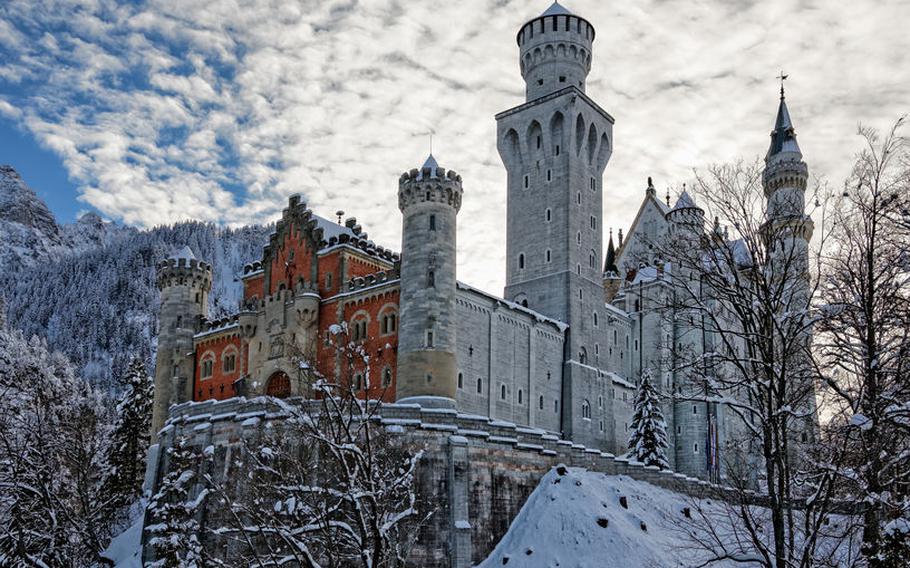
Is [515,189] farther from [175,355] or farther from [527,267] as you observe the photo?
[175,355]

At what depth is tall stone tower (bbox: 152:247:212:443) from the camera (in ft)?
190

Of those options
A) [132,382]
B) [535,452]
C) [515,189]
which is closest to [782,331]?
[535,452]

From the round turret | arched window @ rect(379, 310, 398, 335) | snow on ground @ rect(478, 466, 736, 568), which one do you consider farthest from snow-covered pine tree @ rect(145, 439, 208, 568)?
the round turret

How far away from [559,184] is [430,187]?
16580 mm

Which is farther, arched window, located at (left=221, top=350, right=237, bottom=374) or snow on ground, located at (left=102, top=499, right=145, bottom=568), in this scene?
arched window, located at (left=221, top=350, right=237, bottom=374)

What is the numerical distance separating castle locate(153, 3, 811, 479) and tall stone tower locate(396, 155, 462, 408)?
8 centimetres

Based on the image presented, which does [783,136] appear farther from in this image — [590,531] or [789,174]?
[590,531]

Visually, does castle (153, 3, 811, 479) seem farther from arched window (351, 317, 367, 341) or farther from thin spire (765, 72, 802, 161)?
thin spire (765, 72, 802, 161)

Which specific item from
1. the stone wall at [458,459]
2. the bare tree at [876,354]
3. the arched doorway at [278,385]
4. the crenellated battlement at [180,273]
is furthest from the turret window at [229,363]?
the bare tree at [876,354]

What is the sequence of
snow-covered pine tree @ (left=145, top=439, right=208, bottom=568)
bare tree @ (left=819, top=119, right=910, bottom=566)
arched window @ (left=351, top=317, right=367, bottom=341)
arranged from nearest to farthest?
1. bare tree @ (left=819, top=119, right=910, bottom=566)
2. snow-covered pine tree @ (left=145, top=439, right=208, bottom=568)
3. arched window @ (left=351, top=317, right=367, bottom=341)

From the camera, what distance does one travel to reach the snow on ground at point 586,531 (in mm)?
37156

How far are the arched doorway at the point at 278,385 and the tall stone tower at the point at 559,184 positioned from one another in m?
17.8

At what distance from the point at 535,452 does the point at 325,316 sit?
597 inches

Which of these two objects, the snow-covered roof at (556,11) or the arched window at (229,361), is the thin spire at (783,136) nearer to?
the snow-covered roof at (556,11)
